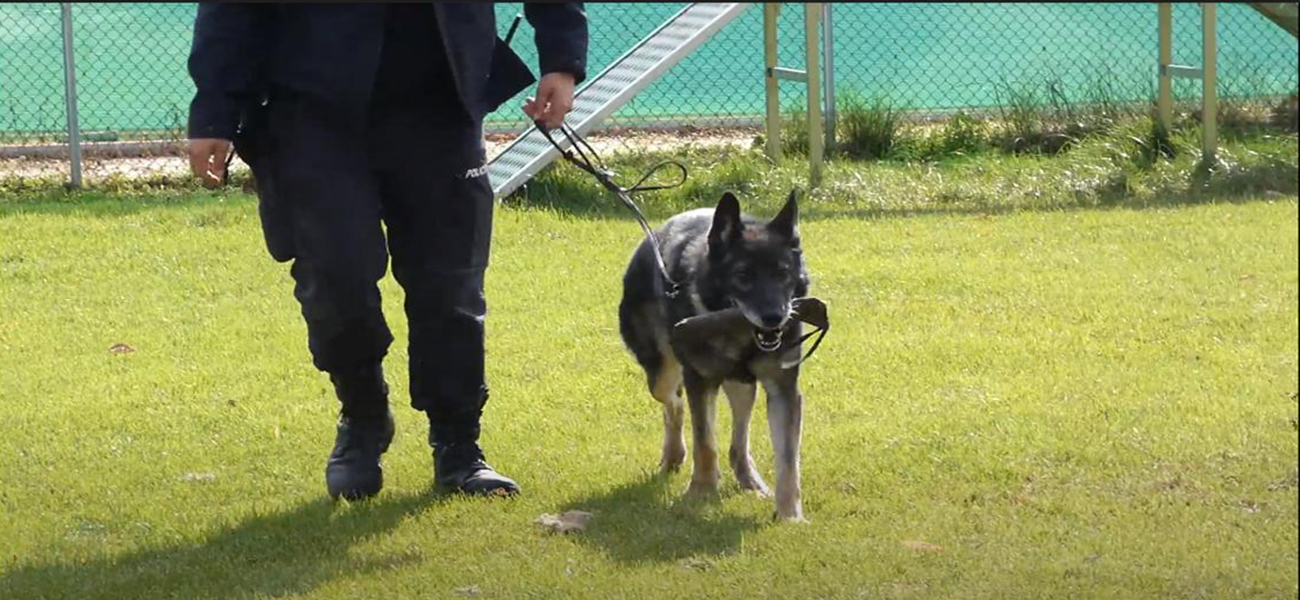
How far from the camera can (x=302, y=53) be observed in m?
4.71

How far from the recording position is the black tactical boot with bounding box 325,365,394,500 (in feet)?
17.2

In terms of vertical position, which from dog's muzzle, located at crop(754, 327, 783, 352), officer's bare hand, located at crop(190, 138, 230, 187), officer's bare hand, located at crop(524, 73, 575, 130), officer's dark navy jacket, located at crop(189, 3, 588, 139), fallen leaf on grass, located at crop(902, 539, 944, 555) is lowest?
fallen leaf on grass, located at crop(902, 539, 944, 555)

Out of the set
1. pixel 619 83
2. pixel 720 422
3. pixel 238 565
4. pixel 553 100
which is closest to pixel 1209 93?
pixel 619 83

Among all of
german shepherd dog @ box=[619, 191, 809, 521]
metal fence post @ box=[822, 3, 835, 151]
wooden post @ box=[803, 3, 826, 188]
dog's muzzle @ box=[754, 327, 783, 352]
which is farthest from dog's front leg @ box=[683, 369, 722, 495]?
metal fence post @ box=[822, 3, 835, 151]

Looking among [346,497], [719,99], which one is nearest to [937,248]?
[346,497]

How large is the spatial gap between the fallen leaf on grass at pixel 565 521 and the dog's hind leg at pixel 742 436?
0.58 metres

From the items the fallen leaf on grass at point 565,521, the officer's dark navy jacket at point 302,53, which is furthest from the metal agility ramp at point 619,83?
the officer's dark navy jacket at point 302,53

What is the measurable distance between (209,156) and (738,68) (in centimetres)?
1157

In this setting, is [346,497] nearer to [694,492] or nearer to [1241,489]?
[694,492]

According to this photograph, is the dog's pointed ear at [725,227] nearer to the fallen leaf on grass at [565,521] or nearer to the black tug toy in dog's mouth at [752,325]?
the black tug toy in dog's mouth at [752,325]

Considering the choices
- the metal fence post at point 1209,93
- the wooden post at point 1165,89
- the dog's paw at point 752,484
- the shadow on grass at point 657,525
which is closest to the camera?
the shadow on grass at point 657,525

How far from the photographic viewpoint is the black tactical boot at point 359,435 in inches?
207

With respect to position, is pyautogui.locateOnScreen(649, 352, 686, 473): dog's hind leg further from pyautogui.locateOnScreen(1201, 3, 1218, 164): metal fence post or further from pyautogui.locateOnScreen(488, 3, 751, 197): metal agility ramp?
pyautogui.locateOnScreen(1201, 3, 1218, 164): metal fence post

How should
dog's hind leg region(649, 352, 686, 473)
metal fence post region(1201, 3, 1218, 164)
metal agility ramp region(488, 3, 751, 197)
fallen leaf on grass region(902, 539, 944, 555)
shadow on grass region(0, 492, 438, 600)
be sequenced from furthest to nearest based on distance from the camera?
metal fence post region(1201, 3, 1218, 164), metal agility ramp region(488, 3, 751, 197), dog's hind leg region(649, 352, 686, 473), fallen leaf on grass region(902, 539, 944, 555), shadow on grass region(0, 492, 438, 600)
